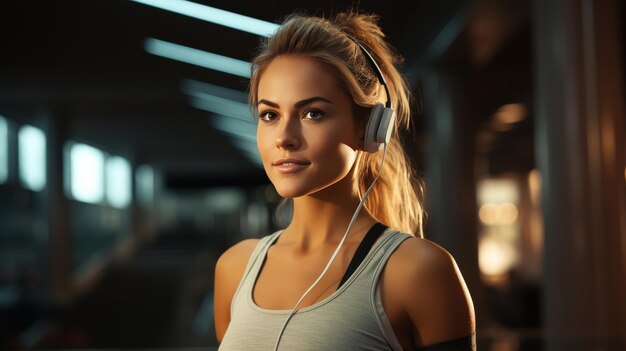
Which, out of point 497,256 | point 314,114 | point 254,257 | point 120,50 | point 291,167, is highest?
point 120,50

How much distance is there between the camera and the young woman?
144 centimetres

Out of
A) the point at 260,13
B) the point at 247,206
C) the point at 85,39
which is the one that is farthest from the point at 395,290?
the point at 247,206

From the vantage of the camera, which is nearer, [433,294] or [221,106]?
[433,294]

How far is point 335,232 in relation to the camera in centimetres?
164

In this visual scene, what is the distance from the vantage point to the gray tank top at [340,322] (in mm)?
1429

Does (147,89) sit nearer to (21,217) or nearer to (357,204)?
(21,217)

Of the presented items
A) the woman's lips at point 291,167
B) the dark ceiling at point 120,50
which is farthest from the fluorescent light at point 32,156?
the woman's lips at point 291,167

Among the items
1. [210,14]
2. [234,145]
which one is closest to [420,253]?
[210,14]

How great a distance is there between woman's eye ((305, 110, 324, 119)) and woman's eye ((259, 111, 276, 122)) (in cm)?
8

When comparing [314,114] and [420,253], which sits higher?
[314,114]

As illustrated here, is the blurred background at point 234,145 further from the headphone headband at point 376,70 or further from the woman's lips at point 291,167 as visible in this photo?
the woman's lips at point 291,167

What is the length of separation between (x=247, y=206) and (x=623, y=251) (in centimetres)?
2609

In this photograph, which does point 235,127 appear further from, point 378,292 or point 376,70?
point 378,292

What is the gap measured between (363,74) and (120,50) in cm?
907
